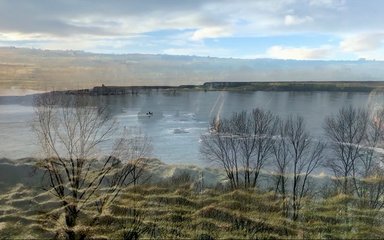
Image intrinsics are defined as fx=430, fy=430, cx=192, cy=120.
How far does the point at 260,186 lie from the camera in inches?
1059

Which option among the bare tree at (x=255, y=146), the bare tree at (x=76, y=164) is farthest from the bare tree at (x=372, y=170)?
the bare tree at (x=76, y=164)

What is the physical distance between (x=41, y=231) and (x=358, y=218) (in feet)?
45.3

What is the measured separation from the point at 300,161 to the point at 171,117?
29.6 meters

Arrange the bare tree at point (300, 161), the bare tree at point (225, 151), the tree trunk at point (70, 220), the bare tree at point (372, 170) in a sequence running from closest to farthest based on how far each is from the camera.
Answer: the tree trunk at point (70, 220) → the bare tree at point (372, 170) → the bare tree at point (300, 161) → the bare tree at point (225, 151)

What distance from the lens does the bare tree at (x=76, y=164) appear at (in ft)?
67.0

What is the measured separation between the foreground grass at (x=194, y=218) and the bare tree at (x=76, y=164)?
605mm

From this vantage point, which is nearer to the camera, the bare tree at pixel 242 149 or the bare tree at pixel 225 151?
the bare tree at pixel 225 151

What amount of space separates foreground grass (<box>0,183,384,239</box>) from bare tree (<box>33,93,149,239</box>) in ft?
1.99

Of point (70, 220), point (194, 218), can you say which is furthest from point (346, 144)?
point (70, 220)

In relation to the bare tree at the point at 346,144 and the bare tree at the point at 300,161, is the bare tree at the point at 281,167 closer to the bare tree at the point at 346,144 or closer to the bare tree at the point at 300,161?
the bare tree at the point at 300,161

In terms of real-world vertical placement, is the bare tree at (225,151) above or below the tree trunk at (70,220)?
above

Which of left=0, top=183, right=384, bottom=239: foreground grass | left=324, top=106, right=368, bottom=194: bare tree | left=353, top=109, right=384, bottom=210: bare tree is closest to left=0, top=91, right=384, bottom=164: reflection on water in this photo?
left=324, top=106, right=368, bottom=194: bare tree

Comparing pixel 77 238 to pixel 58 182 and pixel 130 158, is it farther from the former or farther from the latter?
pixel 130 158

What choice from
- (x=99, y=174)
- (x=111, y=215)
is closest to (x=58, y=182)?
(x=99, y=174)
